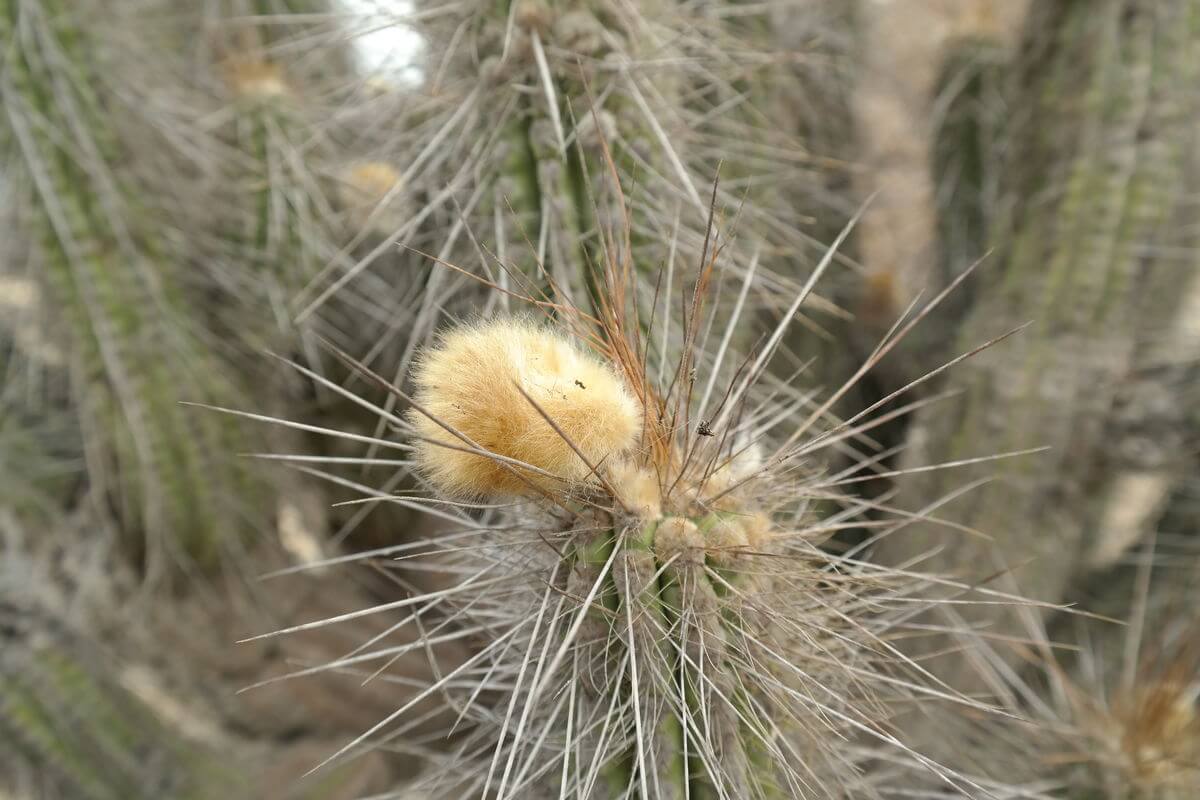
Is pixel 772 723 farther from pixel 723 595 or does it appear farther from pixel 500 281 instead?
pixel 500 281

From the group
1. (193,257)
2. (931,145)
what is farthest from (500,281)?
(931,145)

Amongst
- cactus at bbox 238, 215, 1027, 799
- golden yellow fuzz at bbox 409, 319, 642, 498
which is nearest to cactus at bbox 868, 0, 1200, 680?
cactus at bbox 238, 215, 1027, 799

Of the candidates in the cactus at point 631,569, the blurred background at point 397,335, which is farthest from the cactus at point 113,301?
the cactus at point 631,569

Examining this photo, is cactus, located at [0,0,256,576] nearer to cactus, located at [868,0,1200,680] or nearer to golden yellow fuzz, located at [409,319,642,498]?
golden yellow fuzz, located at [409,319,642,498]

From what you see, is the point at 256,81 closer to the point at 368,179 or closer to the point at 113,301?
the point at 368,179

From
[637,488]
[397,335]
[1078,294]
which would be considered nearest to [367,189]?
[397,335]

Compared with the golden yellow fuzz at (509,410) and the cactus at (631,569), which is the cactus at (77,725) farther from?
the golden yellow fuzz at (509,410)

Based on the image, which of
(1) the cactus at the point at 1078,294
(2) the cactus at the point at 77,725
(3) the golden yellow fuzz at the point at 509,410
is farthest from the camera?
(2) the cactus at the point at 77,725
